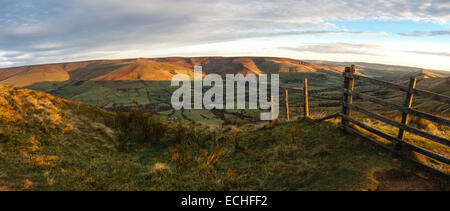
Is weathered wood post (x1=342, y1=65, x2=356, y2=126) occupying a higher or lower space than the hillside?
higher

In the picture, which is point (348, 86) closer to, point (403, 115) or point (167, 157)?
point (403, 115)

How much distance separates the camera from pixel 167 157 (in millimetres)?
8531

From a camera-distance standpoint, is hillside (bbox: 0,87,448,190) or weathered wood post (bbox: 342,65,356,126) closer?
hillside (bbox: 0,87,448,190)

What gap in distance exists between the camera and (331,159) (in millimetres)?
7000

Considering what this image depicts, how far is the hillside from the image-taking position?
19.0 feet

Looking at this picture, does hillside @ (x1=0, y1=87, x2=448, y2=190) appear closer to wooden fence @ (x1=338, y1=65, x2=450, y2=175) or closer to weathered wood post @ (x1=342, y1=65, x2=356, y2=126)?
wooden fence @ (x1=338, y1=65, x2=450, y2=175)

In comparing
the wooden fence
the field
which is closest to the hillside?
the field

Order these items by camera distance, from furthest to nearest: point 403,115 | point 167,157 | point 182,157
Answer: point 167,157 → point 182,157 → point 403,115

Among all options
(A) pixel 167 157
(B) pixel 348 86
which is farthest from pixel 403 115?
(A) pixel 167 157

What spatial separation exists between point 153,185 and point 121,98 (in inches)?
5336

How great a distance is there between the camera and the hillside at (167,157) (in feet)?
19.0

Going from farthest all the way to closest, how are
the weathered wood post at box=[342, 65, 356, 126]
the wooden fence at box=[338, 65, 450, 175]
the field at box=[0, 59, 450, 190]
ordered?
the weathered wood post at box=[342, 65, 356, 126] → the wooden fence at box=[338, 65, 450, 175] → the field at box=[0, 59, 450, 190]
